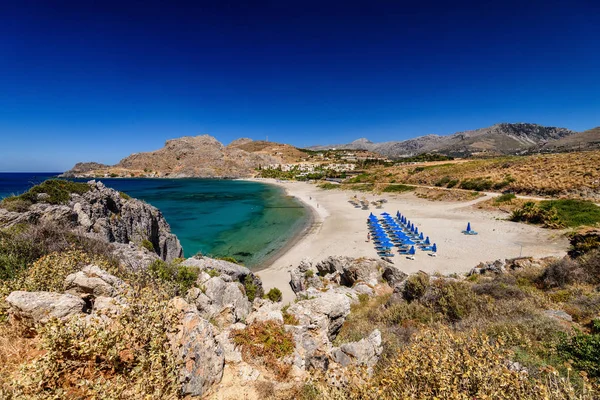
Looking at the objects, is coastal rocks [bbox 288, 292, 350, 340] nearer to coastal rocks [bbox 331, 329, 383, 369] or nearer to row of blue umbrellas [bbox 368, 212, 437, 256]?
coastal rocks [bbox 331, 329, 383, 369]

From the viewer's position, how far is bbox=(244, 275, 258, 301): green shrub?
12.3 metres

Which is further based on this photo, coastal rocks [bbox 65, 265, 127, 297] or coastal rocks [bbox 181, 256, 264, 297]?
coastal rocks [bbox 181, 256, 264, 297]

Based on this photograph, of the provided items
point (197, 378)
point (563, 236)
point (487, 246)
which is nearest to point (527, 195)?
point (563, 236)

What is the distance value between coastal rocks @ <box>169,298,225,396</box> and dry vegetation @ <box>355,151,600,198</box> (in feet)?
139

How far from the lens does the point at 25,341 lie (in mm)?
3832

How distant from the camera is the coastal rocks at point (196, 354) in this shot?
385 cm

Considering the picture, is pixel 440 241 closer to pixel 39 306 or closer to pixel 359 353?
pixel 359 353

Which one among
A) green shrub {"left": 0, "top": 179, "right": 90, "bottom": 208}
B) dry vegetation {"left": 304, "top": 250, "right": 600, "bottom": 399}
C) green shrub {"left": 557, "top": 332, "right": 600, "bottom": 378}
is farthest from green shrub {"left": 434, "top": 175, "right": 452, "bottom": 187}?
green shrub {"left": 0, "top": 179, "right": 90, "bottom": 208}

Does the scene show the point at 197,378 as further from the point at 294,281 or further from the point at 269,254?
the point at 269,254

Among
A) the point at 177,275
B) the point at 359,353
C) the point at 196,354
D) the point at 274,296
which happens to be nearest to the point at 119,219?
the point at 177,275

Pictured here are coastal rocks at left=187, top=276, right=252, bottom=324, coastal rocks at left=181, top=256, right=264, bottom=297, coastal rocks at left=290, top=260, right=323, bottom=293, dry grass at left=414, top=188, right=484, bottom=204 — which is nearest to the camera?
coastal rocks at left=187, top=276, right=252, bottom=324

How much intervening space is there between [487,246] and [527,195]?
22016mm

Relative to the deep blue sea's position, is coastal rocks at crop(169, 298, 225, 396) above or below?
above

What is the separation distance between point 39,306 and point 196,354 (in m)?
2.64
